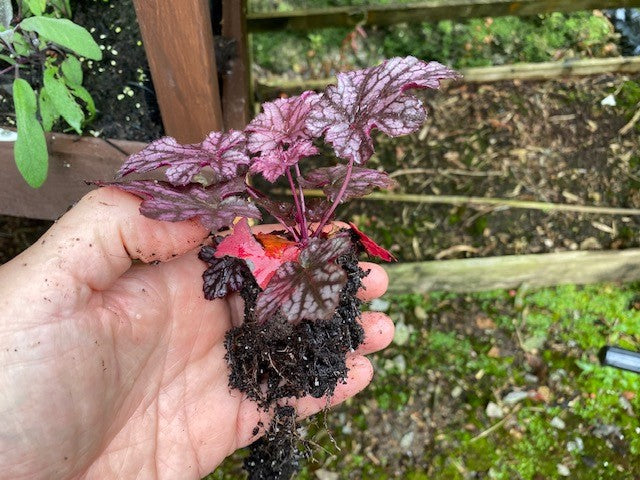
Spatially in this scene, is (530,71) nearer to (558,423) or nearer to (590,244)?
(590,244)

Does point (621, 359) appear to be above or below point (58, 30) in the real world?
below

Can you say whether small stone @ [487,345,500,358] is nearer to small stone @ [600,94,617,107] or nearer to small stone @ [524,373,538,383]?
small stone @ [524,373,538,383]

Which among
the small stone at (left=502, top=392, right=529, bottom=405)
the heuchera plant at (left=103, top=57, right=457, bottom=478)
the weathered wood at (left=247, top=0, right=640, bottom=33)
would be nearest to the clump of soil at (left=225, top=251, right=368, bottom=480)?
the heuchera plant at (left=103, top=57, right=457, bottom=478)

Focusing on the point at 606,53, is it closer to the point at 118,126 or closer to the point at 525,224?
the point at 525,224

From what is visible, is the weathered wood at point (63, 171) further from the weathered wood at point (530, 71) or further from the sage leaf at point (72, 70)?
the weathered wood at point (530, 71)

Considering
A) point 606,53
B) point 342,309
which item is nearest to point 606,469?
point 342,309

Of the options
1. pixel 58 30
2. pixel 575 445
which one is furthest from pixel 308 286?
pixel 575 445

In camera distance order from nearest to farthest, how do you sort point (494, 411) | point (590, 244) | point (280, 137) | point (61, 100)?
point (280, 137) → point (61, 100) → point (494, 411) → point (590, 244)
